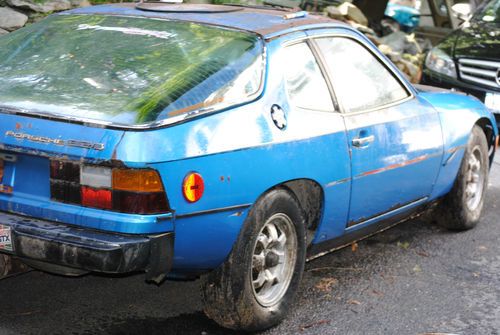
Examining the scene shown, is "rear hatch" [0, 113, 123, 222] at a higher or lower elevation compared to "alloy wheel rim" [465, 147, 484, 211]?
higher

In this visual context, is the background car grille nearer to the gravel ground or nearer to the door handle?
the gravel ground

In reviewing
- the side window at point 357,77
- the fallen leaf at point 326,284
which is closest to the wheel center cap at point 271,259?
the fallen leaf at point 326,284

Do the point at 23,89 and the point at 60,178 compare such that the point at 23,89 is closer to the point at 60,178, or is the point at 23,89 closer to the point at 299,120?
the point at 60,178

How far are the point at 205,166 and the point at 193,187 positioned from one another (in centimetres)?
12

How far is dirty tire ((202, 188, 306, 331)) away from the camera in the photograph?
4.61m

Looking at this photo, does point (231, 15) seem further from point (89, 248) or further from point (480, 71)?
point (480, 71)

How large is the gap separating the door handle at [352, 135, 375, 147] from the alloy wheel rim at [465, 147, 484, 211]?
1.75m

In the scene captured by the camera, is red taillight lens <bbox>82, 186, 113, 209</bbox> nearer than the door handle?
Yes

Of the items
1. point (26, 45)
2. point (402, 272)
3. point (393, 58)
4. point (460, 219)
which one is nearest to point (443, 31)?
point (393, 58)

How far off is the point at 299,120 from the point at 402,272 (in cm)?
163

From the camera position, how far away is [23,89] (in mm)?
4664

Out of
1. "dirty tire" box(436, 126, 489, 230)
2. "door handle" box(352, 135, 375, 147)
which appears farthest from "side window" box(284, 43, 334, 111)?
"dirty tire" box(436, 126, 489, 230)

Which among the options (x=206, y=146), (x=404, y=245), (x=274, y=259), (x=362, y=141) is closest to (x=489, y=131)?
(x=404, y=245)

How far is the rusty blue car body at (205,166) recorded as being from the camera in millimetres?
4172
